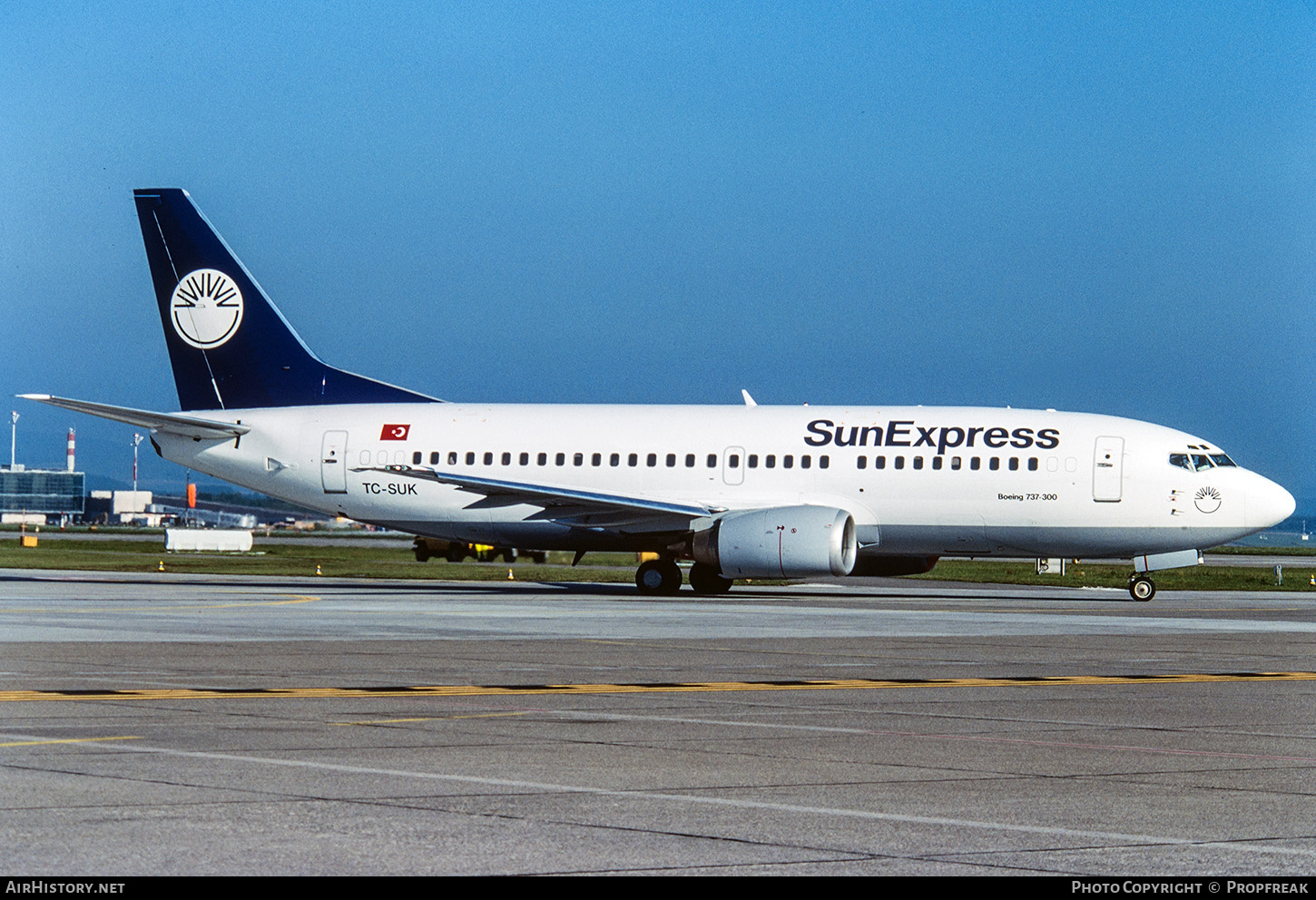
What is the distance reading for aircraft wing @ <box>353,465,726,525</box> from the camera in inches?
1459

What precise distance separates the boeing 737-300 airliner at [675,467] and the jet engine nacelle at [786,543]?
0.04m

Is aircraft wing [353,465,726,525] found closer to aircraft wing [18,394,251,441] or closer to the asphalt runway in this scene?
aircraft wing [18,394,251,441]

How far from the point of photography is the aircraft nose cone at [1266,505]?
36.7 metres

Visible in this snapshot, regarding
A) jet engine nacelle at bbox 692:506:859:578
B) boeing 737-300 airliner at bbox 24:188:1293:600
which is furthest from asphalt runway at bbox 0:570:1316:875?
boeing 737-300 airliner at bbox 24:188:1293:600

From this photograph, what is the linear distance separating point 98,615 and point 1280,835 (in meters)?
21.6

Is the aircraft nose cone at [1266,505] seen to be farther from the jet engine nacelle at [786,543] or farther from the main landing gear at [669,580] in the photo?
the main landing gear at [669,580]

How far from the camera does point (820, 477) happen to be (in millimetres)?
38188

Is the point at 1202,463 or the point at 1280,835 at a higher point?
the point at 1202,463

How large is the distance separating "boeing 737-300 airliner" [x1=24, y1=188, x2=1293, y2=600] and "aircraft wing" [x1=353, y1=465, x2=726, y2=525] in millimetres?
70

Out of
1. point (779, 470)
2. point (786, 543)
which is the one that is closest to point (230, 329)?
point (779, 470)

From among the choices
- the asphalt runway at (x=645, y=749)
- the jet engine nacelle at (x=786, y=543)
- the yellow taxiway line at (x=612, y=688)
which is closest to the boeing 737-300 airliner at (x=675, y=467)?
the jet engine nacelle at (x=786, y=543)

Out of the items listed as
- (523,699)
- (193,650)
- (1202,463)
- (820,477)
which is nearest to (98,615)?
(193,650)

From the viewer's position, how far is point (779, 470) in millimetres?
38656
